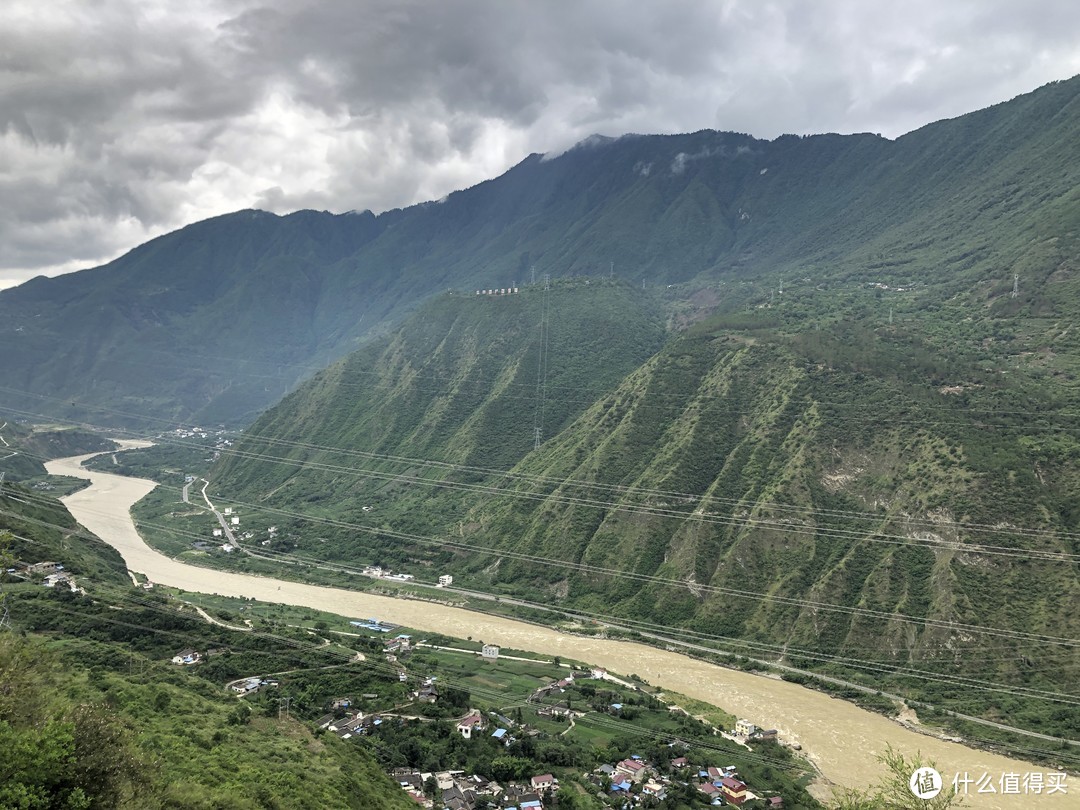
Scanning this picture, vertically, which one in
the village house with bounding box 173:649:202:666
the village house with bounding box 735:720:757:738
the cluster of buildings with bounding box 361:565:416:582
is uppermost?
the village house with bounding box 173:649:202:666

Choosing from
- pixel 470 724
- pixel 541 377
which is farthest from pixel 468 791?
pixel 541 377

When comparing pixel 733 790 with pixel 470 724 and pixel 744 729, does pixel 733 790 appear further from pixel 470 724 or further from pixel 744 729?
pixel 470 724

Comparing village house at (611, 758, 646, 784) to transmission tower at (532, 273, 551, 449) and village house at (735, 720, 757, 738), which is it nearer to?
village house at (735, 720, 757, 738)

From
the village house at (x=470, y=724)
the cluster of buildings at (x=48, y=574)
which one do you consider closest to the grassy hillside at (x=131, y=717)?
the cluster of buildings at (x=48, y=574)

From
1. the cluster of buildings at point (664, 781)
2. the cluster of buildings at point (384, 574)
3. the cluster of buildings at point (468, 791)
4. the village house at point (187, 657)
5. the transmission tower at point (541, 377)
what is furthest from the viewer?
the transmission tower at point (541, 377)

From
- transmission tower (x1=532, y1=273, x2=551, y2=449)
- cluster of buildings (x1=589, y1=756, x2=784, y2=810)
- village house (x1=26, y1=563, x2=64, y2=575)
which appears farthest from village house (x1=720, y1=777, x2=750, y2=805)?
transmission tower (x1=532, y1=273, x2=551, y2=449)

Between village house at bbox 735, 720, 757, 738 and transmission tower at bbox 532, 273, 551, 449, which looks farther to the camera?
transmission tower at bbox 532, 273, 551, 449

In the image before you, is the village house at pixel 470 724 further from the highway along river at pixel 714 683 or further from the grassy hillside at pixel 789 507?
the grassy hillside at pixel 789 507
